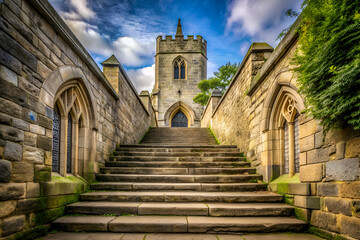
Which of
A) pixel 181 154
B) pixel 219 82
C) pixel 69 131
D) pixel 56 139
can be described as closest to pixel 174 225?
pixel 56 139

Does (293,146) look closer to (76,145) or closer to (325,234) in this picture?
(325,234)

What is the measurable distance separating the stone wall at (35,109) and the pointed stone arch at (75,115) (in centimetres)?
2

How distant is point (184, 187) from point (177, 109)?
56.4 feet

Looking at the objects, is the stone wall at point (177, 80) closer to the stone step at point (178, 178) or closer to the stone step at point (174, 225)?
the stone step at point (178, 178)

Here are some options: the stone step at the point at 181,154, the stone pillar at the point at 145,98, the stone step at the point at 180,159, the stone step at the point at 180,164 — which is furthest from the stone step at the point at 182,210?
the stone pillar at the point at 145,98

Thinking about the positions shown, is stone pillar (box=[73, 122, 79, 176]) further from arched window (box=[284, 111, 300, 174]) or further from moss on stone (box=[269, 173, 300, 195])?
arched window (box=[284, 111, 300, 174])

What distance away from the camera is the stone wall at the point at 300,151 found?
8.29 feet

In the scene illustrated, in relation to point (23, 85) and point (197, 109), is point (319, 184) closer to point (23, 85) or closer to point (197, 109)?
point (23, 85)

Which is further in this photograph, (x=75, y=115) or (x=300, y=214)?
(x=75, y=115)

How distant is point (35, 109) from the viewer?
9.59ft

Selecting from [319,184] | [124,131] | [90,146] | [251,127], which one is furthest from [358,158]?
[124,131]

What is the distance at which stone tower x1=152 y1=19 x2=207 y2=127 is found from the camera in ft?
69.6

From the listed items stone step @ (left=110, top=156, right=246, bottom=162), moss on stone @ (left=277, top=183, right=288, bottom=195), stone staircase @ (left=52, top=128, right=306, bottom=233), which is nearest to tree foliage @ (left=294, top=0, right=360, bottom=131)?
moss on stone @ (left=277, top=183, right=288, bottom=195)

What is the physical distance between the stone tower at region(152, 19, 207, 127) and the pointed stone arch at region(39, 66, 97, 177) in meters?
16.0
